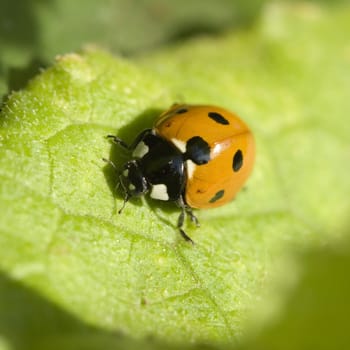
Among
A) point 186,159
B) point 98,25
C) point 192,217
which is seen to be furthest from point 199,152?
point 98,25

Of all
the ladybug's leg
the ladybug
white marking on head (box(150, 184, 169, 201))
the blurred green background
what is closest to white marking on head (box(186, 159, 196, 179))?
the ladybug

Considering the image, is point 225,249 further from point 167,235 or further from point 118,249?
point 118,249

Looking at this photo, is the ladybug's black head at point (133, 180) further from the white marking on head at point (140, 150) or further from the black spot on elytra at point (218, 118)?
the black spot on elytra at point (218, 118)

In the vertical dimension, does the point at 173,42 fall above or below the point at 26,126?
above

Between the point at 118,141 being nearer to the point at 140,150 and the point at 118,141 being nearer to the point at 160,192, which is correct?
the point at 140,150

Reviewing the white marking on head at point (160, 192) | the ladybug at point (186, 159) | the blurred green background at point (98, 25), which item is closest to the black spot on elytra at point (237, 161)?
the ladybug at point (186, 159)

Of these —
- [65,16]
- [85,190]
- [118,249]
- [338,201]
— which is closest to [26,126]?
[85,190]

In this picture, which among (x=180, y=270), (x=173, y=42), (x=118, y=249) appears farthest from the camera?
(x=173, y=42)

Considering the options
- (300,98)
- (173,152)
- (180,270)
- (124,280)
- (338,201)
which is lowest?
(124,280)
